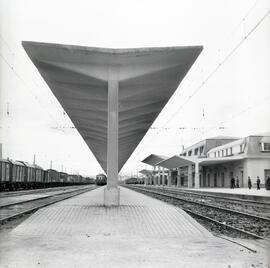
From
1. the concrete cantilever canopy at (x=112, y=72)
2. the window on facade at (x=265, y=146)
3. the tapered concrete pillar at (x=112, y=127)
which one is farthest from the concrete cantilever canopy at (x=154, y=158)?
the tapered concrete pillar at (x=112, y=127)

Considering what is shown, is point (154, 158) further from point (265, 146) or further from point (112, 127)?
point (112, 127)

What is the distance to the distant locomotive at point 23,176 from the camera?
3639 centimetres

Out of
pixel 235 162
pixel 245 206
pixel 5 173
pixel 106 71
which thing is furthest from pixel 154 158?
pixel 106 71

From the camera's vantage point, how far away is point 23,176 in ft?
148

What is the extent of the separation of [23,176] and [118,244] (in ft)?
131

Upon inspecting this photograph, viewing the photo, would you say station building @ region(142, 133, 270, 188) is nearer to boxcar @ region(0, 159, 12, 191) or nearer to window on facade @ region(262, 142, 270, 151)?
window on facade @ region(262, 142, 270, 151)

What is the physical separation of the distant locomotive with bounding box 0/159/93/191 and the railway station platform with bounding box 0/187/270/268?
26.4 metres

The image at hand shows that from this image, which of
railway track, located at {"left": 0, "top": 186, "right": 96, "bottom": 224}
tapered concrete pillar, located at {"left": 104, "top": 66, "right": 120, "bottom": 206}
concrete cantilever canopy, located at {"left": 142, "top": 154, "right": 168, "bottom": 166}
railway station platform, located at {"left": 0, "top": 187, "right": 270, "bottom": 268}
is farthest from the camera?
concrete cantilever canopy, located at {"left": 142, "top": 154, "right": 168, "bottom": 166}

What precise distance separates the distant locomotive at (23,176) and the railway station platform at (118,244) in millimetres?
26434

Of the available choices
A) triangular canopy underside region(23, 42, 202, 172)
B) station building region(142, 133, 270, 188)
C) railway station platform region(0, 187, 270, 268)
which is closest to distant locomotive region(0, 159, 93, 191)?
station building region(142, 133, 270, 188)

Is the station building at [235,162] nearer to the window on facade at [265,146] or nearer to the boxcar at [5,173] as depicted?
the window on facade at [265,146]

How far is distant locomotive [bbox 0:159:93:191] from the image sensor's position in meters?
36.4

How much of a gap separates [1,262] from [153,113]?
17.7 m

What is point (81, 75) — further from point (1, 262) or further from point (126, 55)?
point (1, 262)
